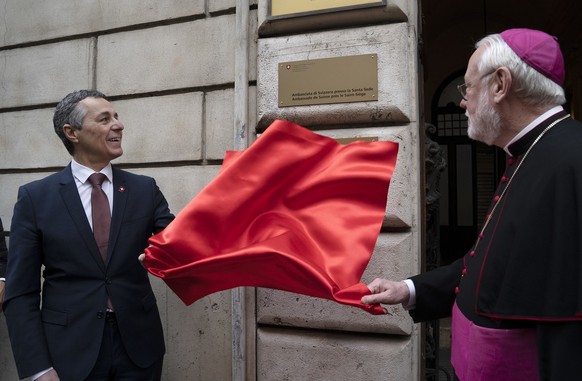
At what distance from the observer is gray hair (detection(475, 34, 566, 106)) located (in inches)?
73.9

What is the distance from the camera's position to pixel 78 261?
264cm

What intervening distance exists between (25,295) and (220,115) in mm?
1743

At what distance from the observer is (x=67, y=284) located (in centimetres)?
266

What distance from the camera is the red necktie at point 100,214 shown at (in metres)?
2.72

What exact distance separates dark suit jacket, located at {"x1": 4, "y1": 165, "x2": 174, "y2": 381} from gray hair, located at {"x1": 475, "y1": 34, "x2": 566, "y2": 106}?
1944 millimetres

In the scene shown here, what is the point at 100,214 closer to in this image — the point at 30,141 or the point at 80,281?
the point at 80,281

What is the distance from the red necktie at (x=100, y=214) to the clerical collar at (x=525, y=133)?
6.52 ft

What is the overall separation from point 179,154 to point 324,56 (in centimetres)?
129

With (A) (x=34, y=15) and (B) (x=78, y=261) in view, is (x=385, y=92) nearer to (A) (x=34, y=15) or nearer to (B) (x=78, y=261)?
(B) (x=78, y=261)

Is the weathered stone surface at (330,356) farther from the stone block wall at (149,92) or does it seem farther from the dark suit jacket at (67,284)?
the dark suit jacket at (67,284)

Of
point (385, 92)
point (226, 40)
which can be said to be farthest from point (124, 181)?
point (385, 92)

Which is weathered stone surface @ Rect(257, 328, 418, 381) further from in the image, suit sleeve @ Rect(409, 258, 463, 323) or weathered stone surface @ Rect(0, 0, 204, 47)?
weathered stone surface @ Rect(0, 0, 204, 47)

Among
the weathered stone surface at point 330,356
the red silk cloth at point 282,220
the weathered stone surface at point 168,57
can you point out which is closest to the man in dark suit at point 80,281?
the red silk cloth at point 282,220

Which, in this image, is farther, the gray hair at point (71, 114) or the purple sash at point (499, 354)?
the gray hair at point (71, 114)
